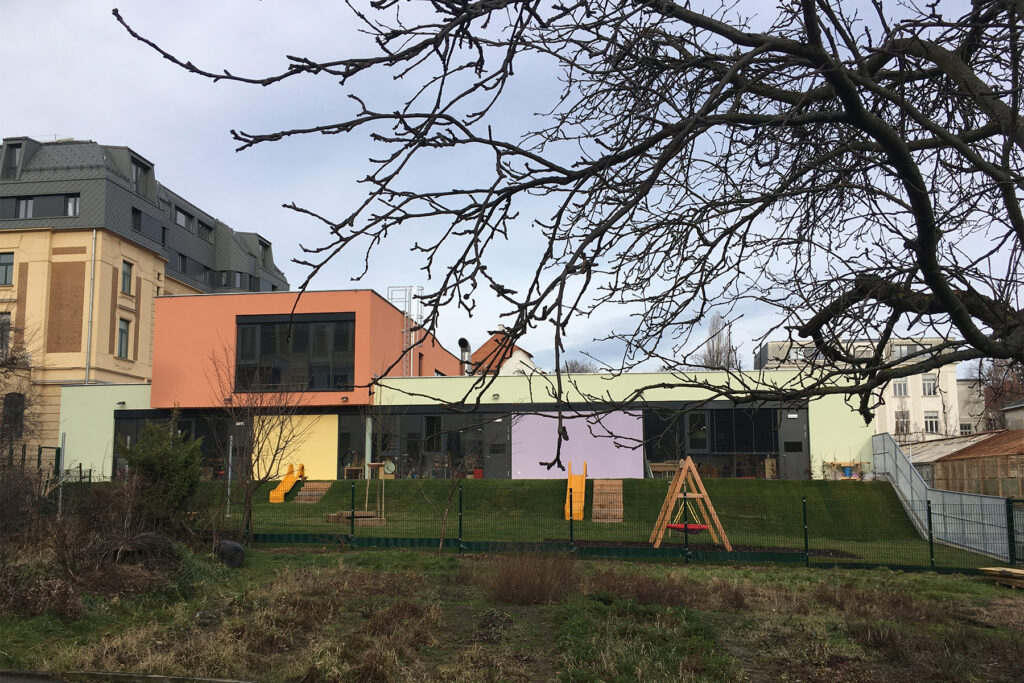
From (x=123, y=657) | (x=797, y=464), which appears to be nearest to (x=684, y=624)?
(x=123, y=657)

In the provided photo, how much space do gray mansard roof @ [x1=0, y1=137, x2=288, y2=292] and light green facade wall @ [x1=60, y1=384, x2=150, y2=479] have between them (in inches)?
395

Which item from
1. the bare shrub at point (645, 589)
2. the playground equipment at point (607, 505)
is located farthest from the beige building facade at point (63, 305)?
the bare shrub at point (645, 589)

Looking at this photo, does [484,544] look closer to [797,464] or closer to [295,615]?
[295,615]

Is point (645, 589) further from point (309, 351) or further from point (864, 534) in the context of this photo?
point (309, 351)

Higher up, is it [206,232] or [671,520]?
[206,232]

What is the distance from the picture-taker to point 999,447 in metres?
23.0

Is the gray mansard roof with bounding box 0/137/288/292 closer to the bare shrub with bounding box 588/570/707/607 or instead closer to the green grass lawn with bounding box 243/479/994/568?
the green grass lawn with bounding box 243/479/994/568

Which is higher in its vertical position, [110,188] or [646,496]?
[110,188]

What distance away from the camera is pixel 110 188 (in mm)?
44500

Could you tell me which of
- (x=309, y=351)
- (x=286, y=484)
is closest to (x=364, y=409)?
(x=309, y=351)

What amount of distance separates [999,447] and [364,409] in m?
23.4

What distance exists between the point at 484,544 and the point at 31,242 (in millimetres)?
37588

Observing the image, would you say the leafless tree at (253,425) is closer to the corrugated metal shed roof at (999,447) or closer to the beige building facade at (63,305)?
the beige building facade at (63,305)

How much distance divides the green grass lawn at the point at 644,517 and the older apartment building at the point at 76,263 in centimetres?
1775
